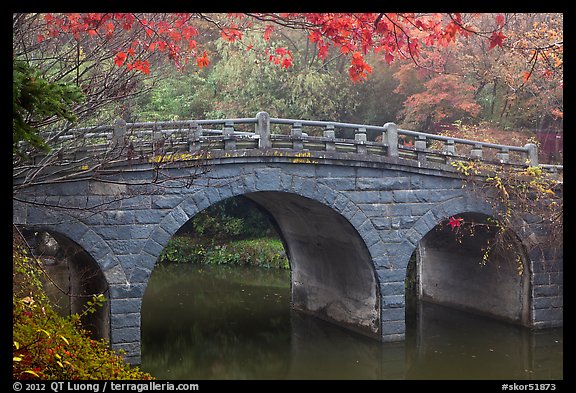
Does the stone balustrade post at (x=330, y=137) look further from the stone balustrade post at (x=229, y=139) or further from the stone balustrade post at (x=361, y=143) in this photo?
the stone balustrade post at (x=229, y=139)

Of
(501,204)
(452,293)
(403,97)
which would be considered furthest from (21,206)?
(403,97)

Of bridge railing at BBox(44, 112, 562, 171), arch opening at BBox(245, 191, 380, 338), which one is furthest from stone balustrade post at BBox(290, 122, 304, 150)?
arch opening at BBox(245, 191, 380, 338)

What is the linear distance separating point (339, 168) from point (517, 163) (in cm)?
452

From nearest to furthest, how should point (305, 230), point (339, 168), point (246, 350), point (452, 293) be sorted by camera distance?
point (339, 168), point (246, 350), point (305, 230), point (452, 293)

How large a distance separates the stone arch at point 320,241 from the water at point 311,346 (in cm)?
53

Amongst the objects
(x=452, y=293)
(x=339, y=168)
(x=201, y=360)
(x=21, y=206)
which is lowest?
(x=201, y=360)

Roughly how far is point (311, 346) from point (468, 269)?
18.1 feet

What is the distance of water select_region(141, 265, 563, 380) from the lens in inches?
515

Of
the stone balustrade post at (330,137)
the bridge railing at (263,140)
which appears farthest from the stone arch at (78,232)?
the stone balustrade post at (330,137)

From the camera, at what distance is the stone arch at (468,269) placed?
1459 cm

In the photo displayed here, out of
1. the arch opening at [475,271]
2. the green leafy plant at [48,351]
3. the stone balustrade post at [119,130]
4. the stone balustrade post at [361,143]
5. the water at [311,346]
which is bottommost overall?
the water at [311,346]

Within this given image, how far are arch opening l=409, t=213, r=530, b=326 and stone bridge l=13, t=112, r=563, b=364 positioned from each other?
0.15 feet

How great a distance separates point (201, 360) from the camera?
45.6ft
